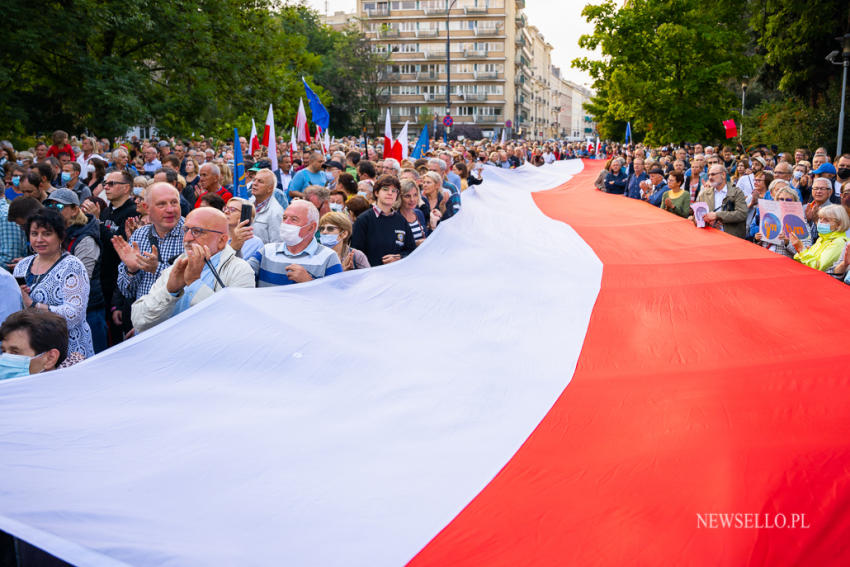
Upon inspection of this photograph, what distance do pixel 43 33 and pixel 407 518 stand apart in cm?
1929

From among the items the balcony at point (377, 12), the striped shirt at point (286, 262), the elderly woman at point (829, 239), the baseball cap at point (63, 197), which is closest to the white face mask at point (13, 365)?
the striped shirt at point (286, 262)

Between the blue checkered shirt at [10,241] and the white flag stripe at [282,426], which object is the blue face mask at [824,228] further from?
the blue checkered shirt at [10,241]

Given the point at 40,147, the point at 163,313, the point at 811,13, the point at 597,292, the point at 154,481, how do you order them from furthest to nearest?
the point at 811,13, the point at 40,147, the point at 597,292, the point at 163,313, the point at 154,481

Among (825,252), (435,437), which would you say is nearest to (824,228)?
(825,252)

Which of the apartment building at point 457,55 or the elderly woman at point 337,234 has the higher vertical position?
the apartment building at point 457,55

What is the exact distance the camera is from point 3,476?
2.64 meters

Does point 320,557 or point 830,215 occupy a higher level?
point 830,215

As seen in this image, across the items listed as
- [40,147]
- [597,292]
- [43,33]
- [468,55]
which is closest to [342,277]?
[597,292]

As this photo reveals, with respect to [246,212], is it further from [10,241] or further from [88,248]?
[10,241]

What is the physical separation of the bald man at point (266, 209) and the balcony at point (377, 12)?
10380 cm

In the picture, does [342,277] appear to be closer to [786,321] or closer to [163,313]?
[163,313]

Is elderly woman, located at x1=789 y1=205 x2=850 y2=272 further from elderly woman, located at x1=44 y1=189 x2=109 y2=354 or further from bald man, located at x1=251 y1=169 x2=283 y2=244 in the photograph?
elderly woman, located at x1=44 y1=189 x2=109 y2=354

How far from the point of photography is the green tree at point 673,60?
2673 cm

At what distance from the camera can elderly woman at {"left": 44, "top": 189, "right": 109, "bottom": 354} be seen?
6.06 metres
